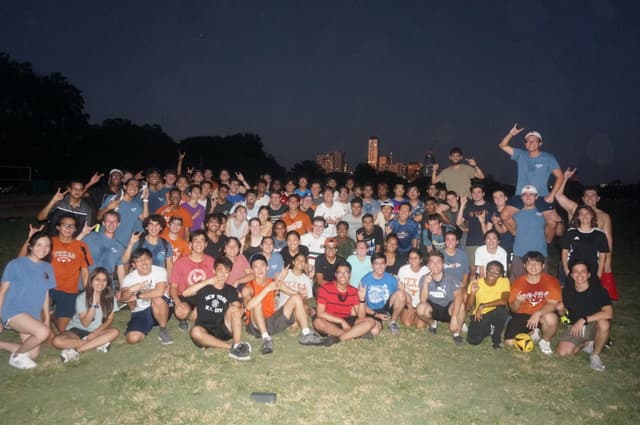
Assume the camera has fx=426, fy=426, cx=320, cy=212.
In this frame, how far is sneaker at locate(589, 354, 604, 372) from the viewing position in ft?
21.0

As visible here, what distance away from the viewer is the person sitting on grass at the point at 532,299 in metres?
7.18

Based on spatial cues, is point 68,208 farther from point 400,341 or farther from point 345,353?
point 400,341

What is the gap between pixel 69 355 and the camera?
6320 mm

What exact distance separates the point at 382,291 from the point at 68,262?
5.62 meters

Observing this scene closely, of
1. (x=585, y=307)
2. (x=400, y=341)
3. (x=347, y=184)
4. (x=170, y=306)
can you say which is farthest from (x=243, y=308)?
(x=347, y=184)

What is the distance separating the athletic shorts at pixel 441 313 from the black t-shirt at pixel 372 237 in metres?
2.05

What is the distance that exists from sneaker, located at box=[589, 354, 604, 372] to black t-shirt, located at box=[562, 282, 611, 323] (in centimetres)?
62

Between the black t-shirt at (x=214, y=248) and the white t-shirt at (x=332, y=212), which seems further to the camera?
the white t-shirt at (x=332, y=212)

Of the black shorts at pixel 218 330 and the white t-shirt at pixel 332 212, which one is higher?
the white t-shirt at pixel 332 212

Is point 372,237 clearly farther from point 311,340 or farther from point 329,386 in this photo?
point 329,386

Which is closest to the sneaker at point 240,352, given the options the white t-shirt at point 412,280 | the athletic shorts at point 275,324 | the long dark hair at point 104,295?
the athletic shorts at point 275,324

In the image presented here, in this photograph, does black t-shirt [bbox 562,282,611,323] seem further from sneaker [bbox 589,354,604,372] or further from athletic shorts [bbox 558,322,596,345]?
sneaker [bbox 589,354,604,372]

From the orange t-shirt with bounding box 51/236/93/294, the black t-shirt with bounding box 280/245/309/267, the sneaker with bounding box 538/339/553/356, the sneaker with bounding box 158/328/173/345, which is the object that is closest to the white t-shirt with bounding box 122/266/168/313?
the sneaker with bounding box 158/328/173/345

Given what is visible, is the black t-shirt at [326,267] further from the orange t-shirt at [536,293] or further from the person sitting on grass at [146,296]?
the orange t-shirt at [536,293]
